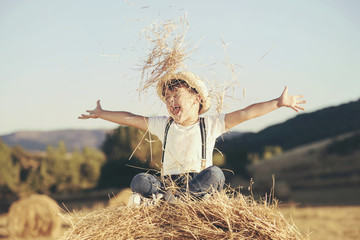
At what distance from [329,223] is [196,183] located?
11.4 metres

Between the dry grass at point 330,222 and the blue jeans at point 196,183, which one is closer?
the blue jeans at point 196,183

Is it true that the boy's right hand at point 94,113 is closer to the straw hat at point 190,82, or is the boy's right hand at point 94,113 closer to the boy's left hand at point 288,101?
the straw hat at point 190,82

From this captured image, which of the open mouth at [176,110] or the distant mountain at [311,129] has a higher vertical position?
the open mouth at [176,110]

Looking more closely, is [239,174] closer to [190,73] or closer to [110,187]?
[110,187]

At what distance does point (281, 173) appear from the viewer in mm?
31797

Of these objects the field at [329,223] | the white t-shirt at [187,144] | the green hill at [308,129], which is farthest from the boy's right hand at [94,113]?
the green hill at [308,129]

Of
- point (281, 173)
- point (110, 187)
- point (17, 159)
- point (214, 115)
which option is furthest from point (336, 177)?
point (214, 115)

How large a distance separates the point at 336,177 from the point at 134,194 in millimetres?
27091

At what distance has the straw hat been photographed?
3.39m

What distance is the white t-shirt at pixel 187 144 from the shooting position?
11.1 feet

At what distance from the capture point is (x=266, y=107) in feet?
11.2

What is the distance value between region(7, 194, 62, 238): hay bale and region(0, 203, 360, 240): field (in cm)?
43

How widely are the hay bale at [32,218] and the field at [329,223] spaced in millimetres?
426

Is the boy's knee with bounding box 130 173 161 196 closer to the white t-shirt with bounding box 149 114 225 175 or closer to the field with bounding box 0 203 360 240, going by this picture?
the white t-shirt with bounding box 149 114 225 175
